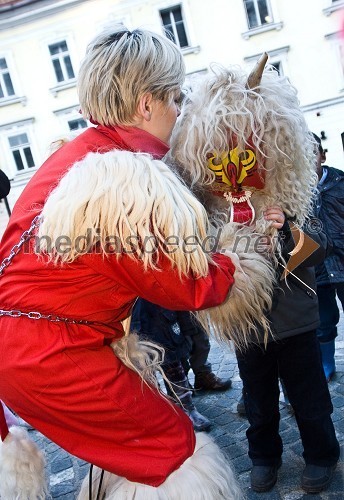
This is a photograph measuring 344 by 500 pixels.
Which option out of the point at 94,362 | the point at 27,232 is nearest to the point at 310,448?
the point at 94,362

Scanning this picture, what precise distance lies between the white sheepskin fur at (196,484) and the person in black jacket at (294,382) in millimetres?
698

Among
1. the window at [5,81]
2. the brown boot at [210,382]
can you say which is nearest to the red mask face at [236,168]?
the brown boot at [210,382]

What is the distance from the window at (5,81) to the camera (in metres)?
20.0

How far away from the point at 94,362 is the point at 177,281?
34cm

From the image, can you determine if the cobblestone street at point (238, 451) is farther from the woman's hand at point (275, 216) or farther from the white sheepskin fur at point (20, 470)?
the white sheepskin fur at point (20, 470)

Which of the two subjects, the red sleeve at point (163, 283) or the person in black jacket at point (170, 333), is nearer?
the red sleeve at point (163, 283)

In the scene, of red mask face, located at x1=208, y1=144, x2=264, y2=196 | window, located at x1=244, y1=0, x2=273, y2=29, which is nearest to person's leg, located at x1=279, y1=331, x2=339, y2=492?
red mask face, located at x1=208, y1=144, x2=264, y2=196

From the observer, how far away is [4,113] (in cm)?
2016

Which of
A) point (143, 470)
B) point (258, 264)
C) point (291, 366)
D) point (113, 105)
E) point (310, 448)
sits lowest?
point (310, 448)

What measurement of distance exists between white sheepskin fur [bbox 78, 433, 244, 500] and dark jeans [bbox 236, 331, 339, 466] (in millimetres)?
767

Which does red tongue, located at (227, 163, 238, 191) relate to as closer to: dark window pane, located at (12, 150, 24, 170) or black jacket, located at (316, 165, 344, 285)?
black jacket, located at (316, 165, 344, 285)

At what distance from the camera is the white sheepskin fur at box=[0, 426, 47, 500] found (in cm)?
154

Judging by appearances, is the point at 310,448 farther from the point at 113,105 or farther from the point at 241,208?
the point at 113,105

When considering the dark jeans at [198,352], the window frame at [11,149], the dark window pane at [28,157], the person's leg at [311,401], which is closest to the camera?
the person's leg at [311,401]
